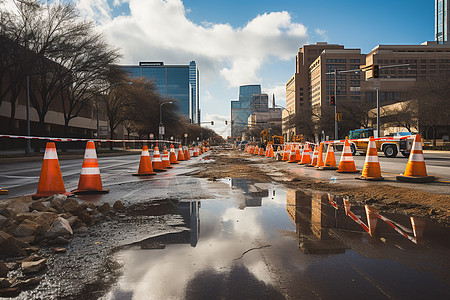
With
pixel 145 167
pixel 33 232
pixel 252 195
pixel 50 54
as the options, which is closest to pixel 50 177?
pixel 33 232

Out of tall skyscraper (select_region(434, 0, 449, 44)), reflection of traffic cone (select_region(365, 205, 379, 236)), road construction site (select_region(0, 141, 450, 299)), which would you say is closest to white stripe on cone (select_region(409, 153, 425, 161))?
road construction site (select_region(0, 141, 450, 299))

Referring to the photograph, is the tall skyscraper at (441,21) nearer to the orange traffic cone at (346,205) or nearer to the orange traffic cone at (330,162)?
the orange traffic cone at (330,162)

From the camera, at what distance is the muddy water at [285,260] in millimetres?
2420

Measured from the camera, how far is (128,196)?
273 inches

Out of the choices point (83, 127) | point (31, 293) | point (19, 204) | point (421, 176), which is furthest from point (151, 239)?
point (83, 127)

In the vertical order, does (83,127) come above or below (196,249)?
above

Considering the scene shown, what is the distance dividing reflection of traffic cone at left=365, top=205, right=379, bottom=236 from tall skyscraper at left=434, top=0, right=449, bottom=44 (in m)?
224

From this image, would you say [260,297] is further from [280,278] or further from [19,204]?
[19,204]

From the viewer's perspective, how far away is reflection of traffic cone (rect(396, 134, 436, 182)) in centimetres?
836

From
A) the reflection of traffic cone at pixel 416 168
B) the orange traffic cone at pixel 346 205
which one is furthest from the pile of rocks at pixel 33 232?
the reflection of traffic cone at pixel 416 168

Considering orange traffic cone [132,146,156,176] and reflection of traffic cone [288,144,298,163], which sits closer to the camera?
orange traffic cone [132,146,156,176]

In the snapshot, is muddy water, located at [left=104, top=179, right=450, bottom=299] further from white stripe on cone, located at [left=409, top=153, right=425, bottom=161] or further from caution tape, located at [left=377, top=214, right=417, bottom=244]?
white stripe on cone, located at [left=409, top=153, right=425, bottom=161]

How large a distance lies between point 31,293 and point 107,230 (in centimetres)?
179

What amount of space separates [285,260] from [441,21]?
773ft
